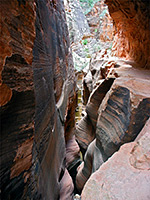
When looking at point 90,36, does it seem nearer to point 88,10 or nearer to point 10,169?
point 88,10

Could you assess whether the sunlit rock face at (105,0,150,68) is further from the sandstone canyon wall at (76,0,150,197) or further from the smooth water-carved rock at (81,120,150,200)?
the smooth water-carved rock at (81,120,150,200)

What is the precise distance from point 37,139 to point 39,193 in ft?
2.36

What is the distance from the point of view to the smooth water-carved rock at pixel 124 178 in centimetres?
100

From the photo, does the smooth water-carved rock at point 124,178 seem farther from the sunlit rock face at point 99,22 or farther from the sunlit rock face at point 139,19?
the sunlit rock face at point 99,22

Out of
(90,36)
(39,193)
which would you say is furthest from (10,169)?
(90,36)

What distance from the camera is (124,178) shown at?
1.12 m

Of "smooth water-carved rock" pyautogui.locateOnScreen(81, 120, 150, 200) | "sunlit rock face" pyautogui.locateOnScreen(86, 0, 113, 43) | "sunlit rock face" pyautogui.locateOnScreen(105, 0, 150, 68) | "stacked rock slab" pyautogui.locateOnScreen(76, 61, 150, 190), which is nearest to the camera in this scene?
"smooth water-carved rock" pyautogui.locateOnScreen(81, 120, 150, 200)

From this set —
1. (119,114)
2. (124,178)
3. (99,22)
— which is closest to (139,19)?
(119,114)

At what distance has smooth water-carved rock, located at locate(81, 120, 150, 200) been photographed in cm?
100

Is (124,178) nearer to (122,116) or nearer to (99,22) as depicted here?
(122,116)

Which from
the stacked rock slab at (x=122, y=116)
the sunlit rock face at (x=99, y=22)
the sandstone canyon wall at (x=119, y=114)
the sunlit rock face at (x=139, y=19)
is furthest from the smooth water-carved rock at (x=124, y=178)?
the sunlit rock face at (x=99, y=22)

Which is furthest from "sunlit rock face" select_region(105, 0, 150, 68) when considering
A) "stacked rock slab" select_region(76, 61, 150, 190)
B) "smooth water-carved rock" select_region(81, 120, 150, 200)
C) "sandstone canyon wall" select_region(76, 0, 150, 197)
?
"smooth water-carved rock" select_region(81, 120, 150, 200)

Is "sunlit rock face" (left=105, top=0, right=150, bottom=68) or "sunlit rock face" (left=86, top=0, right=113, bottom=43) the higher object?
"sunlit rock face" (left=86, top=0, right=113, bottom=43)

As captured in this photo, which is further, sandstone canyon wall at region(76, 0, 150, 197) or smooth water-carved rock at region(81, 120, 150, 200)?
sandstone canyon wall at region(76, 0, 150, 197)
